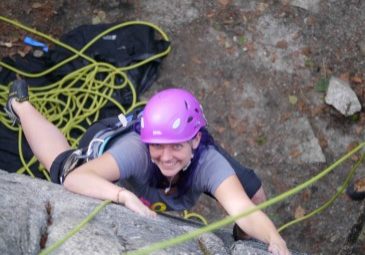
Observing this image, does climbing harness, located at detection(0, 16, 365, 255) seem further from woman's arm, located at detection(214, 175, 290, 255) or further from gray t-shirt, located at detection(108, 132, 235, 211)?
woman's arm, located at detection(214, 175, 290, 255)

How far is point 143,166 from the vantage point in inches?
137

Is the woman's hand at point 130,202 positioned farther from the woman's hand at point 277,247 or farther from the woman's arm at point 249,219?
the woman's hand at point 277,247

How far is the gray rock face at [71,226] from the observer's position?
9.27 ft

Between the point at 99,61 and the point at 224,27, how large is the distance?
1221mm

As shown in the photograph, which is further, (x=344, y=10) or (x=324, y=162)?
(x=344, y=10)

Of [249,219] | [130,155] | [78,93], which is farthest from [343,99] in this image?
[130,155]

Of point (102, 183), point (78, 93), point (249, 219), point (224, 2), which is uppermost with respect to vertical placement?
point (102, 183)

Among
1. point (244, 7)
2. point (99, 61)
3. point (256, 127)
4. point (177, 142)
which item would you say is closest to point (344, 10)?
point (244, 7)

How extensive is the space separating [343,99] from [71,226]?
11.2ft

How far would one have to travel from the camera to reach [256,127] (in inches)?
222

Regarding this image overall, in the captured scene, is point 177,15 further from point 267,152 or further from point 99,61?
point 267,152

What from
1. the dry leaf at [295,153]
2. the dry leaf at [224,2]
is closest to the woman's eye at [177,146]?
the dry leaf at [295,153]

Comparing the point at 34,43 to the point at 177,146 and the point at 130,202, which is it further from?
the point at 130,202

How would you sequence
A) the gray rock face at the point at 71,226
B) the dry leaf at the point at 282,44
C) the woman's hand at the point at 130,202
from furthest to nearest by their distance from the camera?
the dry leaf at the point at 282,44 < the woman's hand at the point at 130,202 < the gray rock face at the point at 71,226
